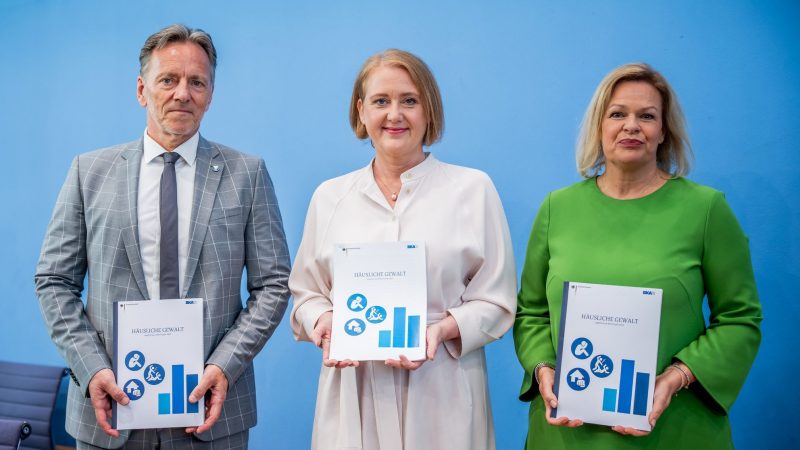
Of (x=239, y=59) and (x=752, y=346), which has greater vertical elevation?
(x=239, y=59)

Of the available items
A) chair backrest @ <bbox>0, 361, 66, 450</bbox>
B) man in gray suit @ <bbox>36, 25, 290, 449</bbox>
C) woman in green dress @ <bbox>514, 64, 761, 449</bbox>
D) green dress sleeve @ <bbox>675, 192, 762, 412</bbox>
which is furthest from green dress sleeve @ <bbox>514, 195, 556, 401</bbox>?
chair backrest @ <bbox>0, 361, 66, 450</bbox>

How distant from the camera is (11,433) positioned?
138 inches

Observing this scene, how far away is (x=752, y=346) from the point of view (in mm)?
2064

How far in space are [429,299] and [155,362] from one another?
813 millimetres

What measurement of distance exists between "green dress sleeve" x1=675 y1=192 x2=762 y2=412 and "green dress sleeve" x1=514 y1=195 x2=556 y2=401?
1.31 feet

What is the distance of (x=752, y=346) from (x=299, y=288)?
4.45 feet

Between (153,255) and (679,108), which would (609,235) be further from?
(153,255)

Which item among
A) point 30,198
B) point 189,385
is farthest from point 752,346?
point 30,198

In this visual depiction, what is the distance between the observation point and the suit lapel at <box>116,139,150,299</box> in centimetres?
216

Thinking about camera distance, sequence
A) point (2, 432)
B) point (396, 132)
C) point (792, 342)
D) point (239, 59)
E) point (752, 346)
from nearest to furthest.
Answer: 1. point (752, 346)
2. point (396, 132)
3. point (792, 342)
4. point (2, 432)
5. point (239, 59)

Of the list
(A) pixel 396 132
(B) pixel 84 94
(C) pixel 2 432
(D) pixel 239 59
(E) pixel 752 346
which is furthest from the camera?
(B) pixel 84 94

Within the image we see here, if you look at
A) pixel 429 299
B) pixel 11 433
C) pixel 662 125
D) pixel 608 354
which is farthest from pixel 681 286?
pixel 11 433

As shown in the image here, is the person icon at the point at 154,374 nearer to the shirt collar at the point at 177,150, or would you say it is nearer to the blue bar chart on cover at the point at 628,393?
the shirt collar at the point at 177,150

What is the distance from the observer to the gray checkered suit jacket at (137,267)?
2.17m
